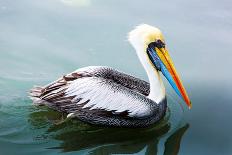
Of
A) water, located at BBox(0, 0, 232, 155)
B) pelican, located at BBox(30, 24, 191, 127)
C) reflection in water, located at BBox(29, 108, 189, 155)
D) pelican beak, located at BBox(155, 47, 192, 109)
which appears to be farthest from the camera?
pelican beak, located at BBox(155, 47, 192, 109)

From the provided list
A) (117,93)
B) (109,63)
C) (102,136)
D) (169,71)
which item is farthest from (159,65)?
(109,63)

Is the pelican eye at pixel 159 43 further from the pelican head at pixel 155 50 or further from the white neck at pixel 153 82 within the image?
the white neck at pixel 153 82

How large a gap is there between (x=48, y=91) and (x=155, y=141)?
40.3 inches

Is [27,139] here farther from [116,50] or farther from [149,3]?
[149,3]

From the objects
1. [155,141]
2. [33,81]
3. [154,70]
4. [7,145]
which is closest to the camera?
[7,145]

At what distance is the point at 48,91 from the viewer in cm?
430

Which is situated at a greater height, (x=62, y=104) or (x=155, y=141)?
(x=62, y=104)

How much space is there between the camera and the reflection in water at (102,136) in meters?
3.95

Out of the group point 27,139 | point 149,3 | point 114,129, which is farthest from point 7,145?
point 149,3

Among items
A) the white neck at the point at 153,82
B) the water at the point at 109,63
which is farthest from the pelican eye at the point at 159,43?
the water at the point at 109,63

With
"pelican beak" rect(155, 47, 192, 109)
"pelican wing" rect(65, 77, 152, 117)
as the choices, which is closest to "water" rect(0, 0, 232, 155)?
"pelican wing" rect(65, 77, 152, 117)

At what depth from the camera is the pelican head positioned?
173 inches

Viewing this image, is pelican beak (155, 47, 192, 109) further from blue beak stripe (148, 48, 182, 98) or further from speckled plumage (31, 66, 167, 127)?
speckled plumage (31, 66, 167, 127)

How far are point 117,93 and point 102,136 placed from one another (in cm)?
38
